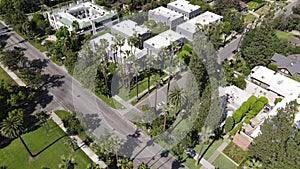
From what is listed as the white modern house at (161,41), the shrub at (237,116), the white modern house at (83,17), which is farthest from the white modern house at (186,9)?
the shrub at (237,116)

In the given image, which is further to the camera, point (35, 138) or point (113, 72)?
point (113, 72)

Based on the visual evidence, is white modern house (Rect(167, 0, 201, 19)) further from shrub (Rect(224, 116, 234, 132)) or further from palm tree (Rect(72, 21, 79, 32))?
shrub (Rect(224, 116, 234, 132))

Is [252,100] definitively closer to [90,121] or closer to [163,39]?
[163,39]

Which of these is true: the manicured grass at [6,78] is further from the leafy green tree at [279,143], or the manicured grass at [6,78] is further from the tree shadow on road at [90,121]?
the leafy green tree at [279,143]

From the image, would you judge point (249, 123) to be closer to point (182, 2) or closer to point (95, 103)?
point (95, 103)

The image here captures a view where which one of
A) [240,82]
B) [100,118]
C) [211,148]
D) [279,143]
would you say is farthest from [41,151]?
[240,82]

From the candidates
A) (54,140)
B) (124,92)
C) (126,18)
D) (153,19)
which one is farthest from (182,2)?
(54,140)

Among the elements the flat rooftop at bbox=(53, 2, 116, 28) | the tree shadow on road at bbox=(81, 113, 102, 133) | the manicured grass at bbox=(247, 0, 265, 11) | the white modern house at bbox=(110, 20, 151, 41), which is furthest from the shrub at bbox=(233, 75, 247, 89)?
the manicured grass at bbox=(247, 0, 265, 11)
